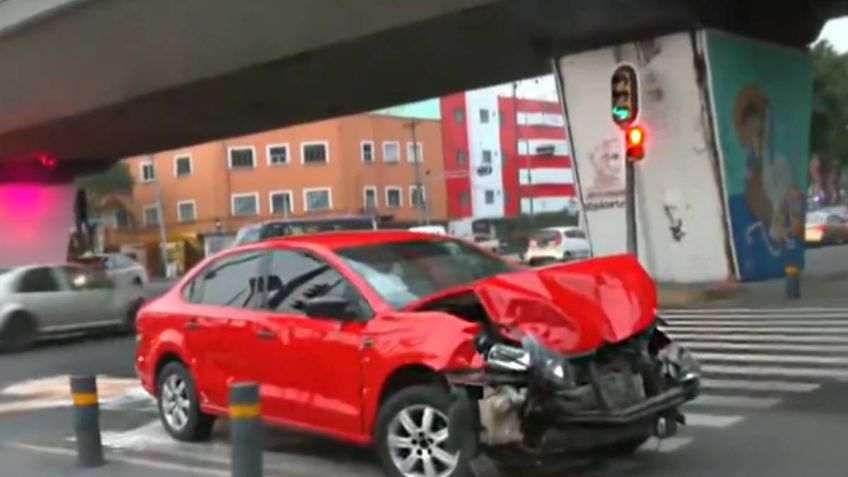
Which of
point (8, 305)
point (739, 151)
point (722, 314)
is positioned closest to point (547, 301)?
point (722, 314)

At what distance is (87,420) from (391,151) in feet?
210

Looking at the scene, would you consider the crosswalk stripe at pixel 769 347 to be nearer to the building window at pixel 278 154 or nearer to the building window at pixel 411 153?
the building window at pixel 278 154

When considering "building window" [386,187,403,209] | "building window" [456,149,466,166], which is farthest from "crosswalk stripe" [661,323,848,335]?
"building window" [456,149,466,166]

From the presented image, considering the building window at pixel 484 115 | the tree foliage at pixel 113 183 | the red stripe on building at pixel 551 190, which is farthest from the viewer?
the red stripe on building at pixel 551 190

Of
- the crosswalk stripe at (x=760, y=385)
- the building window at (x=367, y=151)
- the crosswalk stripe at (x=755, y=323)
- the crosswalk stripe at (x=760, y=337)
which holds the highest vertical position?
the building window at (x=367, y=151)

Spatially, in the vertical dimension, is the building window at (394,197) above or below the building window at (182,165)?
below

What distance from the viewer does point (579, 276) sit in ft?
23.8

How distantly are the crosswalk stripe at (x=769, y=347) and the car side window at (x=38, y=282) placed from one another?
35.7 ft

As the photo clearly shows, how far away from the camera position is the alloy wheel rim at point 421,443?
689 cm

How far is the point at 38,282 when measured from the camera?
63.2ft

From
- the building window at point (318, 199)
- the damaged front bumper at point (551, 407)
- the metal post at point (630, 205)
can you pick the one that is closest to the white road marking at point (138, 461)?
the damaged front bumper at point (551, 407)

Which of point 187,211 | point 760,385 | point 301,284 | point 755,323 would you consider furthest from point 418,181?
point 301,284

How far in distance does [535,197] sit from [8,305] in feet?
248

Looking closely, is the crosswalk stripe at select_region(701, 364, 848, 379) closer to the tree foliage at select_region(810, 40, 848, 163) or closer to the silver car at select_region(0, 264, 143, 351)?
the silver car at select_region(0, 264, 143, 351)
